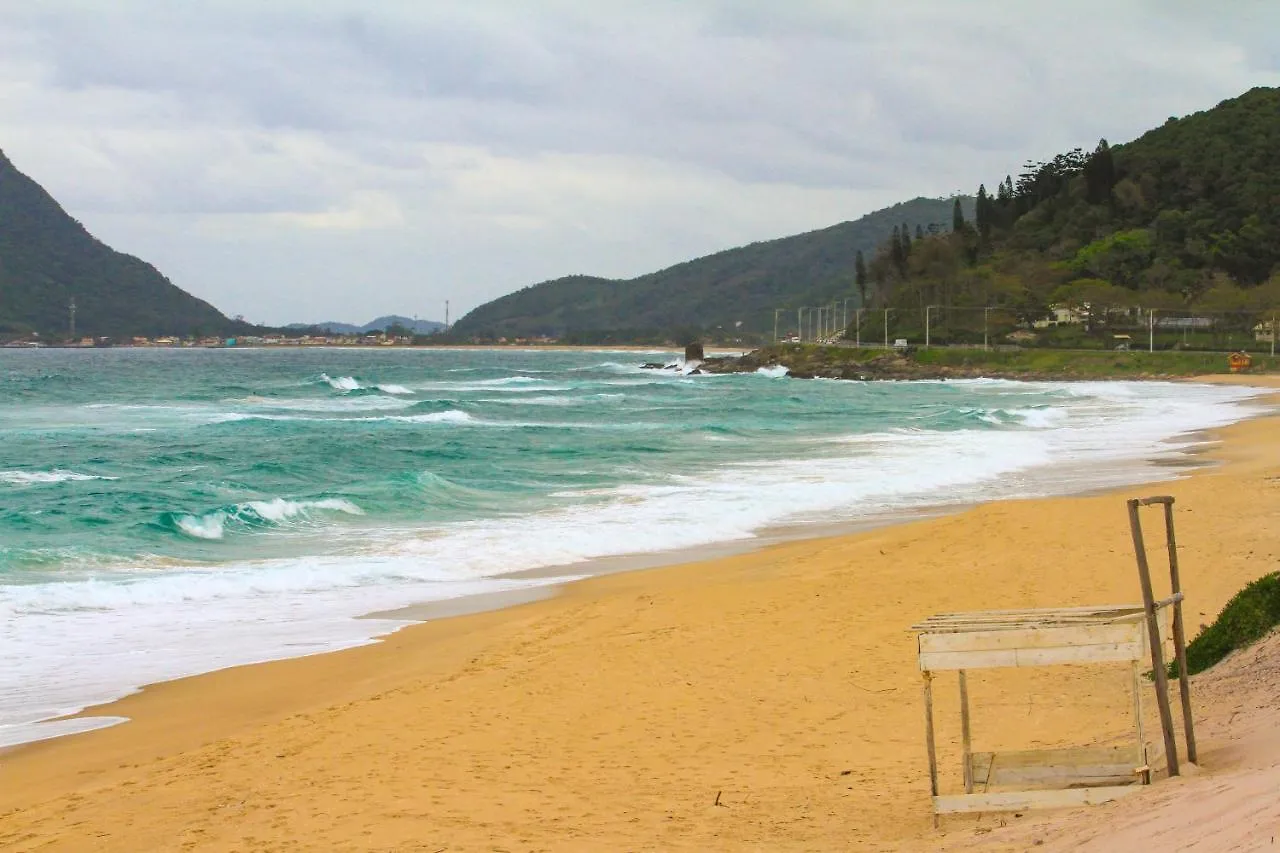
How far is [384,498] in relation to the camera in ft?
75.5

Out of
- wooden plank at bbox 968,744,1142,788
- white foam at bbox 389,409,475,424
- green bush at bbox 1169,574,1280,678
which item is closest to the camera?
wooden plank at bbox 968,744,1142,788

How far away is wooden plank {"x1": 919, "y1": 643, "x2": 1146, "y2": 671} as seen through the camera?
6379mm

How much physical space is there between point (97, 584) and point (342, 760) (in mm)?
7716

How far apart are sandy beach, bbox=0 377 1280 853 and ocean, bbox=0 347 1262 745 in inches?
51.5

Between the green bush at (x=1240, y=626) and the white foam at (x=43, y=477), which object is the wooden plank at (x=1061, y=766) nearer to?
the green bush at (x=1240, y=626)

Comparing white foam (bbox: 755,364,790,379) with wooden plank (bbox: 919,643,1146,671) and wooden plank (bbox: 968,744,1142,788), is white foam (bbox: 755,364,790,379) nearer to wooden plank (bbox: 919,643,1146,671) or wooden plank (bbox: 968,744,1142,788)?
wooden plank (bbox: 968,744,1142,788)

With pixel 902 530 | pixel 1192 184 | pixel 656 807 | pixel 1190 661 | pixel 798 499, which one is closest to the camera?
pixel 656 807

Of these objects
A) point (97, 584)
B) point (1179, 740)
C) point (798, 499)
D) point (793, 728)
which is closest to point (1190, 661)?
point (1179, 740)

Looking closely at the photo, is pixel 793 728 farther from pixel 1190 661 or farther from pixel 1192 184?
pixel 1192 184

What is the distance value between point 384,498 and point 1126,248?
12218 cm

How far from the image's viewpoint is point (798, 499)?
2248cm

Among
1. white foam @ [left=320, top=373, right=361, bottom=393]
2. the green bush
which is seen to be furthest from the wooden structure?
white foam @ [left=320, top=373, right=361, bottom=393]

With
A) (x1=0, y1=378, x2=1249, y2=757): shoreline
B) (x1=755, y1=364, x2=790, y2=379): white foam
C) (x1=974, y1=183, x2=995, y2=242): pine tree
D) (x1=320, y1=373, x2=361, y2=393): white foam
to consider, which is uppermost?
(x1=974, y1=183, x2=995, y2=242): pine tree

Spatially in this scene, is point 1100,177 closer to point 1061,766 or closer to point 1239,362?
point 1239,362
